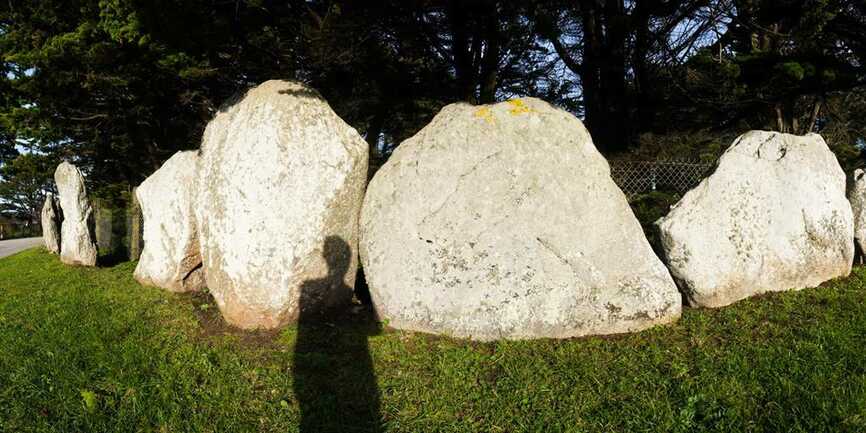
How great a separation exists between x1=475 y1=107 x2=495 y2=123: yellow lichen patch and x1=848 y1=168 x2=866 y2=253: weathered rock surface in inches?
190

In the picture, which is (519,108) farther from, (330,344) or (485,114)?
(330,344)

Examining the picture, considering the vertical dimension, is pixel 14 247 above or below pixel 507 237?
below

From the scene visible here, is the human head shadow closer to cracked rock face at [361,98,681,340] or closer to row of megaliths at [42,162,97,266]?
cracked rock face at [361,98,681,340]

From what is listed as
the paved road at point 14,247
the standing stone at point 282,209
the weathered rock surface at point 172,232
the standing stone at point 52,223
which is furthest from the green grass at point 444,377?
the paved road at point 14,247

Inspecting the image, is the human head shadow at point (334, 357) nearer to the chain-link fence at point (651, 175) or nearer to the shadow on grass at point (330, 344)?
the shadow on grass at point (330, 344)

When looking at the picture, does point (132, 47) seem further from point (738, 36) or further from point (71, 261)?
point (738, 36)

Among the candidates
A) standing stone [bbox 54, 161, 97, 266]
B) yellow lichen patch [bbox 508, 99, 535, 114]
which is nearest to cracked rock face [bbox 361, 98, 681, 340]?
yellow lichen patch [bbox 508, 99, 535, 114]

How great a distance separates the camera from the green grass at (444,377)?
363 cm

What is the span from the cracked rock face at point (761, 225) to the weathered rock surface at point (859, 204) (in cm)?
49

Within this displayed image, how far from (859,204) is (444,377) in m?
5.89

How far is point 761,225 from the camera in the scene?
5.68 m

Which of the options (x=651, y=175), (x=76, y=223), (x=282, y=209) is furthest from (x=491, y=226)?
(x=76, y=223)

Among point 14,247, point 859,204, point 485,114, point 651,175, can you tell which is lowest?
point 14,247

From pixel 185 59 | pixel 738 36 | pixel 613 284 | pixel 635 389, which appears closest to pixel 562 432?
pixel 635 389
